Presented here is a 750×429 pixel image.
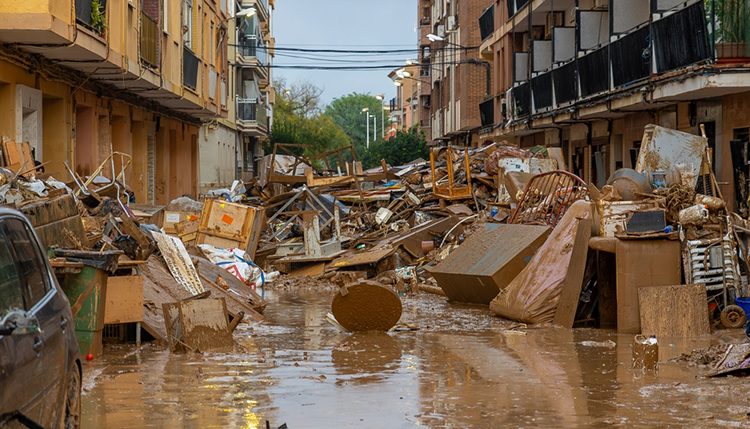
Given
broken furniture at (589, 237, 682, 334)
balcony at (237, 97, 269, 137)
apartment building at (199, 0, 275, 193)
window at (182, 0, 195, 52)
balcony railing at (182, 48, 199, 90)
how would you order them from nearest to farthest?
broken furniture at (589, 237, 682, 334), balcony railing at (182, 48, 199, 90), window at (182, 0, 195, 52), apartment building at (199, 0, 275, 193), balcony at (237, 97, 269, 137)

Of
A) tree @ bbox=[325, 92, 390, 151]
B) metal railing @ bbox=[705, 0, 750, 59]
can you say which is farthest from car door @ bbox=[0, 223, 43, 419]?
tree @ bbox=[325, 92, 390, 151]

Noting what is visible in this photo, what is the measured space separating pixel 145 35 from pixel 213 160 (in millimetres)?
19400

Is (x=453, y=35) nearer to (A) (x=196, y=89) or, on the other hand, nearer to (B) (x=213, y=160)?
(B) (x=213, y=160)

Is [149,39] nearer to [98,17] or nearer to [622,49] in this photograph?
[98,17]

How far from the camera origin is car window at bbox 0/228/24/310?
412 centimetres

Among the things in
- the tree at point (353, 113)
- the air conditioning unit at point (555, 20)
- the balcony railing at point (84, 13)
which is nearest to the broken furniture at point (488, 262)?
the balcony railing at point (84, 13)

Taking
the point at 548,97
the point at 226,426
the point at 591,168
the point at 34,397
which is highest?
the point at 548,97

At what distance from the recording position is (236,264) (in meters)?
15.6

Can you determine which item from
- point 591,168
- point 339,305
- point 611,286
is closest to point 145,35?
point 339,305

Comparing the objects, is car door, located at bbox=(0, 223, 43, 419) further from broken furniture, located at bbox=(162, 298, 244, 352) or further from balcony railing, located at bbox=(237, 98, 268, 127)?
balcony railing, located at bbox=(237, 98, 268, 127)

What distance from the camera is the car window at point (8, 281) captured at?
13.5 feet

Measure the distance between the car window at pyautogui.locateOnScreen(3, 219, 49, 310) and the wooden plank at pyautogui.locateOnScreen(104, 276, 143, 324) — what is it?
4298 mm

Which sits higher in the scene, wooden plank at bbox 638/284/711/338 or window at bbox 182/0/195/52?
window at bbox 182/0/195/52

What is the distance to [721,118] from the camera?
16609 millimetres
